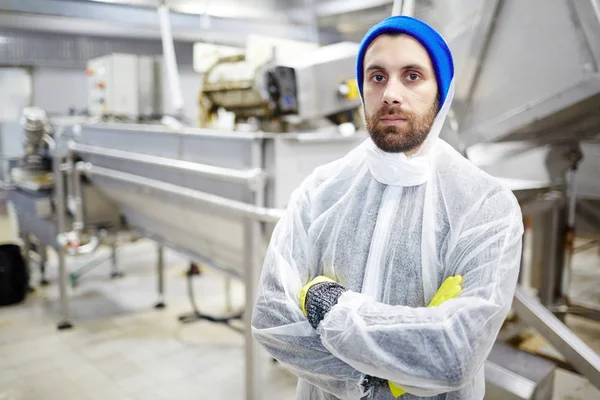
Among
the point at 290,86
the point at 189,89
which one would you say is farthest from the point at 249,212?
the point at 189,89

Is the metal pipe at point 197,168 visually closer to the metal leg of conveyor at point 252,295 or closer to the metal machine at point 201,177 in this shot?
the metal machine at point 201,177

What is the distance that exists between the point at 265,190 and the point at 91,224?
1.88 m

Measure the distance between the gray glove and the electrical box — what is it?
295cm

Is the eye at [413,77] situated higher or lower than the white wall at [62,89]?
lower

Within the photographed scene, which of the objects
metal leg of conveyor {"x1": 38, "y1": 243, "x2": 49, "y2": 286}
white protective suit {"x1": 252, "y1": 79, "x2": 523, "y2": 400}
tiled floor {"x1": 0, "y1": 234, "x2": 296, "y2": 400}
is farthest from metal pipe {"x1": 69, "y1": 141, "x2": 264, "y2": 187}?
metal leg of conveyor {"x1": 38, "y1": 243, "x2": 49, "y2": 286}

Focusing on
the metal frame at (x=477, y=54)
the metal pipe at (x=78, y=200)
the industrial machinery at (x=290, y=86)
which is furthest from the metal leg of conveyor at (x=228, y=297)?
the metal frame at (x=477, y=54)

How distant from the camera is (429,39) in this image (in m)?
0.85

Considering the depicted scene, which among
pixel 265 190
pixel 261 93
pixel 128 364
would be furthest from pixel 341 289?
pixel 128 364

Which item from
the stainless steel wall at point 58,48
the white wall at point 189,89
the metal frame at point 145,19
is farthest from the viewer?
the white wall at point 189,89

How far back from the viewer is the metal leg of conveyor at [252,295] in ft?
5.63

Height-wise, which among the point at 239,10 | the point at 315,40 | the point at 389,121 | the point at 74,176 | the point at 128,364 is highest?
the point at 239,10

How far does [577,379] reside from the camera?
2.48 metres

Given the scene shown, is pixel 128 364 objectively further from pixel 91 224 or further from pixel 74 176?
pixel 74 176

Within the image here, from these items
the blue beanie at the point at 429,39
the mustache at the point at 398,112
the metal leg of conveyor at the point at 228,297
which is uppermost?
the blue beanie at the point at 429,39
